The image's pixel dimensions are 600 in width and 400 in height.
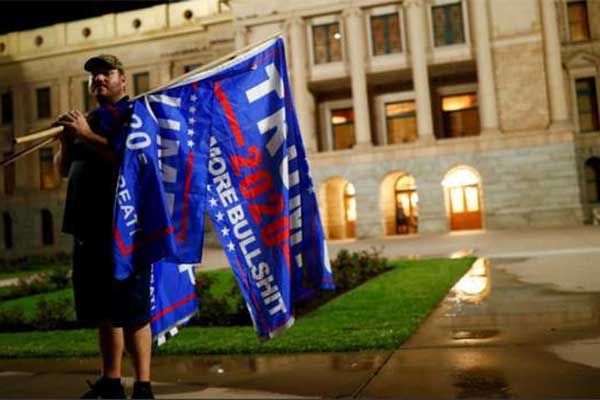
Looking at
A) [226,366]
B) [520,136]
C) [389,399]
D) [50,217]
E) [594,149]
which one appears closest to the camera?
[389,399]

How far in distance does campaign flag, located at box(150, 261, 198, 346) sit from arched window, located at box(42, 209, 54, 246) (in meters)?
43.5

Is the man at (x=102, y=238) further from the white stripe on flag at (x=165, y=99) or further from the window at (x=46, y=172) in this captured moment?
the window at (x=46, y=172)

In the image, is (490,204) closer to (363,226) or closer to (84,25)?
(363,226)

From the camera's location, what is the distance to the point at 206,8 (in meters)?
40.6

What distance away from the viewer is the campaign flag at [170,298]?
411 cm

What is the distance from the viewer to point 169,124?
4.19 metres

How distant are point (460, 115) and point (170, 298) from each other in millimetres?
33957

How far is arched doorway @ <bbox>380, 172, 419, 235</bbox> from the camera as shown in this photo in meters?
33.4

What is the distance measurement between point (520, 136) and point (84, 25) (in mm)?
31564

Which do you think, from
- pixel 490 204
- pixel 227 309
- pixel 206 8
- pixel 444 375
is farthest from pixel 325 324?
pixel 206 8

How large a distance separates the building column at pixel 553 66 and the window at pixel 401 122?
26.6 feet

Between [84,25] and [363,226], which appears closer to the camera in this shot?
[363,226]

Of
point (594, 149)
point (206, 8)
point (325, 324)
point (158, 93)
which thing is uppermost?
point (206, 8)

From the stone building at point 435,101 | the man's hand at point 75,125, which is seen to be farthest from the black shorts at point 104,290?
the stone building at point 435,101
